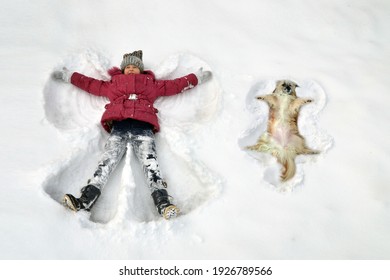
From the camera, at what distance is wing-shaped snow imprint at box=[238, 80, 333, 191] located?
8.22 ft

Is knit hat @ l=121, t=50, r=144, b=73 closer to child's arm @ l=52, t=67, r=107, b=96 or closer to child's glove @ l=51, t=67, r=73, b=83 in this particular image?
child's arm @ l=52, t=67, r=107, b=96

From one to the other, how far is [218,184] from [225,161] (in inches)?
7.4

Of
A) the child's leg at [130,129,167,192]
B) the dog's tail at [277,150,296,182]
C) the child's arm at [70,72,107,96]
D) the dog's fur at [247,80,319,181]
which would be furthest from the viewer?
the child's arm at [70,72,107,96]

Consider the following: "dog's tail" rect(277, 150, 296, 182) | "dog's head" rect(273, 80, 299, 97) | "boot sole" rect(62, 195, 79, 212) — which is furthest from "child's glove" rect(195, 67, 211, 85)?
"boot sole" rect(62, 195, 79, 212)

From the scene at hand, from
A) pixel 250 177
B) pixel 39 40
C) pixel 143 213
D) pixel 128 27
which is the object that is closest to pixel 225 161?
pixel 250 177

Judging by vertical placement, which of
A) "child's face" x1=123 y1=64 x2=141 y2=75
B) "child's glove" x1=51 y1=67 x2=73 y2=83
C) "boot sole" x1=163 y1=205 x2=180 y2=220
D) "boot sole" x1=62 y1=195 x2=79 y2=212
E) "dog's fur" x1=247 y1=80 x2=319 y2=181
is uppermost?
"child's face" x1=123 y1=64 x2=141 y2=75

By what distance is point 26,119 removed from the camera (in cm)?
259

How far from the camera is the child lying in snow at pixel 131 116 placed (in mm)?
2264

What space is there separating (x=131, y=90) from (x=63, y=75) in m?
0.50

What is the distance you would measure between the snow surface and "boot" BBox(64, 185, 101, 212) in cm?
5

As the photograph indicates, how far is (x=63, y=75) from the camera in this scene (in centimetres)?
282

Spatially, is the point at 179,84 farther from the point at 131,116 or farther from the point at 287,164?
the point at 287,164

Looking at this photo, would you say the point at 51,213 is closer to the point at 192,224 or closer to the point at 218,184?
the point at 192,224

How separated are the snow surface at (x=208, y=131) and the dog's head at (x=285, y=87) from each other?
0.05 meters
